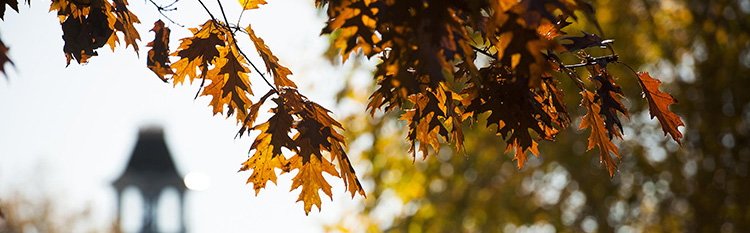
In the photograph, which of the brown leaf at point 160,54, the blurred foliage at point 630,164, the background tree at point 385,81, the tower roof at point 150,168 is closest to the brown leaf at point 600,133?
the background tree at point 385,81

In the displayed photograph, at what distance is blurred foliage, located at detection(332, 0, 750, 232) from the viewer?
251 inches

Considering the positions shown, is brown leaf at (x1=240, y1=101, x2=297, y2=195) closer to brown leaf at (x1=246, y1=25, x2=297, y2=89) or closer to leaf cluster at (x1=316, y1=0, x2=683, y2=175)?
brown leaf at (x1=246, y1=25, x2=297, y2=89)

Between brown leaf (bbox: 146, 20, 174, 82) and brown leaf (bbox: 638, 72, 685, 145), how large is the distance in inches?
46.9

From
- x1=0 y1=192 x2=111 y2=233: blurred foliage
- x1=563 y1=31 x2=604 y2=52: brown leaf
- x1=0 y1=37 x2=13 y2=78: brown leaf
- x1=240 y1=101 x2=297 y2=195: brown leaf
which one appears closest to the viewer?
x1=0 y1=37 x2=13 y2=78: brown leaf

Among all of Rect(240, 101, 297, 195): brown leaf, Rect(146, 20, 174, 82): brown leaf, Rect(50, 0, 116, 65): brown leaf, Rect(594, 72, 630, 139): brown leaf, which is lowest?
Rect(594, 72, 630, 139): brown leaf

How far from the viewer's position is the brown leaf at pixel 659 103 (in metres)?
1.75

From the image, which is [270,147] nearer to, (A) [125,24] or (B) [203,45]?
(B) [203,45]

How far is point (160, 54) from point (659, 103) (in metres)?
1.26

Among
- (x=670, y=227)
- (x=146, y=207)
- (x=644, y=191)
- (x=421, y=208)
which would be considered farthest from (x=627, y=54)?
(x=146, y=207)

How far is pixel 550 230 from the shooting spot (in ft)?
23.6

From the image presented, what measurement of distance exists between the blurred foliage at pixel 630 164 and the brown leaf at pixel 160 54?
4.55 meters

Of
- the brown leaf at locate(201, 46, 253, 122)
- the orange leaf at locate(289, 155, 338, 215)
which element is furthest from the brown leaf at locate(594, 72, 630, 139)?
the brown leaf at locate(201, 46, 253, 122)

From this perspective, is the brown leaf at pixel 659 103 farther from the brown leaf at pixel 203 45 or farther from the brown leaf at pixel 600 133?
the brown leaf at pixel 203 45

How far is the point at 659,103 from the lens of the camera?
69.7 inches
